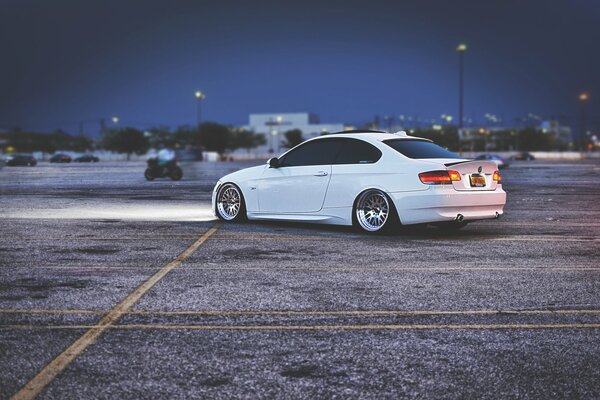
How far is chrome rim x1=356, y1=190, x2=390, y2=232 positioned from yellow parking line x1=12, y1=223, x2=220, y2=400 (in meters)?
4.04

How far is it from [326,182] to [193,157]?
83606 mm

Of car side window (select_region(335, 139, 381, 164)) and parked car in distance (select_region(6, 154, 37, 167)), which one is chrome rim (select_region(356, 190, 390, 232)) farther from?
parked car in distance (select_region(6, 154, 37, 167))

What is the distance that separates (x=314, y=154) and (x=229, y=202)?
1.94 m

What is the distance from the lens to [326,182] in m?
11.8

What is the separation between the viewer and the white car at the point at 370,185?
10.8 meters

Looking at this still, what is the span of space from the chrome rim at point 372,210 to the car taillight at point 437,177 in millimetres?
666

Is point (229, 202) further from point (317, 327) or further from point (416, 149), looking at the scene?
point (317, 327)

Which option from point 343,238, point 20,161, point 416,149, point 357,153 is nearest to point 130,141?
point 20,161

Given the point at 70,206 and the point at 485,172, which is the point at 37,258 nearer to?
the point at 485,172

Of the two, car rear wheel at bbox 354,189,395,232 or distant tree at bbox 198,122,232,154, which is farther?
distant tree at bbox 198,122,232,154

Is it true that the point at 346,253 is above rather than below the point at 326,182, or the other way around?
below

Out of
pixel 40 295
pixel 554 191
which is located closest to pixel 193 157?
pixel 554 191

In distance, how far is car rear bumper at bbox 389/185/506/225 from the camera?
10695 mm

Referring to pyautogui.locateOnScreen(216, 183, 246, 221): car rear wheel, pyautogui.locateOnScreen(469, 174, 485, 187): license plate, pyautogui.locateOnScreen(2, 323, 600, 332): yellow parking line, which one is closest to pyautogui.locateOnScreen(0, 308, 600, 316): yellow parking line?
pyautogui.locateOnScreen(2, 323, 600, 332): yellow parking line
